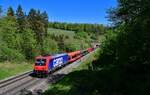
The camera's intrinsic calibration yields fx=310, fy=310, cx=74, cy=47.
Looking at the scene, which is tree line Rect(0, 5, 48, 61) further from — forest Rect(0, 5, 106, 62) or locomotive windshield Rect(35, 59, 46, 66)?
locomotive windshield Rect(35, 59, 46, 66)

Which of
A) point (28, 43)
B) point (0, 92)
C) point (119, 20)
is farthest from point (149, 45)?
point (28, 43)

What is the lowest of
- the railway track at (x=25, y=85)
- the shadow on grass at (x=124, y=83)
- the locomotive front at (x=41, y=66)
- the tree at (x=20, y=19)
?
the railway track at (x=25, y=85)

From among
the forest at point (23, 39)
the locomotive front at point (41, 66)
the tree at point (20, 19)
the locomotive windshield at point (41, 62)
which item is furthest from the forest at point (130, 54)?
the tree at point (20, 19)

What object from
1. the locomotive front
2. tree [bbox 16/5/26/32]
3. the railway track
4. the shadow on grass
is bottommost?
the railway track

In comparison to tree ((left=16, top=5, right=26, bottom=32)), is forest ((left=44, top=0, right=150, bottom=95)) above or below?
below

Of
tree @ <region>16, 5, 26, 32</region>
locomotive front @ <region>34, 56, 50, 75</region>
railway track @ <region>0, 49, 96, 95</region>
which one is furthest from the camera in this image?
tree @ <region>16, 5, 26, 32</region>

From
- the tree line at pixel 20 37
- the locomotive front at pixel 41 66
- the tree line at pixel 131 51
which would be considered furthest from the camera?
the tree line at pixel 20 37

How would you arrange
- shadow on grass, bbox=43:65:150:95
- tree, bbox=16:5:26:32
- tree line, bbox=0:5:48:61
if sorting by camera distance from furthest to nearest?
1. tree, bbox=16:5:26:32
2. tree line, bbox=0:5:48:61
3. shadow on grass, bbox=43:65:150:95

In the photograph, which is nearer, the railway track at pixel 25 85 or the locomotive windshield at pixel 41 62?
the railway track at pixel 25 85

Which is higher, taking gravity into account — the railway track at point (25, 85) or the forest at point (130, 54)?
the forest at point (130, 54)

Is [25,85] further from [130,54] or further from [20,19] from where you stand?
[20,19]

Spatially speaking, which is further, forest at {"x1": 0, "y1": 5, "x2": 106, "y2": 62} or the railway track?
forest at {"x1": 0, "y1": 5, "x2": 106, "y2": 62}

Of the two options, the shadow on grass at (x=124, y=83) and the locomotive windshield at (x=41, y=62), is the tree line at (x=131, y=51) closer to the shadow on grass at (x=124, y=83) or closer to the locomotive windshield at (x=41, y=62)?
the shadow on grass at (x=124, y=83)

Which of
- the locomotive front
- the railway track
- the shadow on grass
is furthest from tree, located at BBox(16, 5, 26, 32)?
the shadow on grass
